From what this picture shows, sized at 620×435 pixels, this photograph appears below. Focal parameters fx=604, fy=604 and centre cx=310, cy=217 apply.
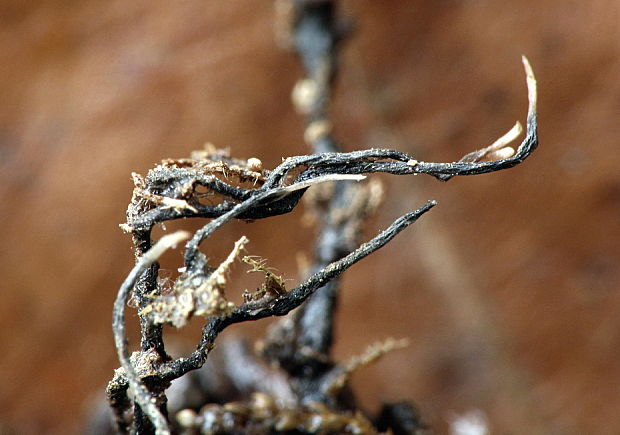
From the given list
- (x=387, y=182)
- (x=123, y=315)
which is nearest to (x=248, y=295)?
(x=123, y=315)

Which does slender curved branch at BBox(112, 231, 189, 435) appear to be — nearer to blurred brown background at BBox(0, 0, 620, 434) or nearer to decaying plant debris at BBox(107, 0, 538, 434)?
decaying plant debris at BBox(107, 0, 538, 434)

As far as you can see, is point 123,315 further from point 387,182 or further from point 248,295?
point 387,182

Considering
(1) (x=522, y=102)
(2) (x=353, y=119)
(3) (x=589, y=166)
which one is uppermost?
(2) (x=353, y=119)

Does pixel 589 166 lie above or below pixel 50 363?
below

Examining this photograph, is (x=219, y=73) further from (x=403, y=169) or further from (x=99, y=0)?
(x=403, y=169)

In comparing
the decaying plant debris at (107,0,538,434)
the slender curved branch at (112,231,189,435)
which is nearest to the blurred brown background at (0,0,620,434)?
the decaying plant debris at (107,0,538,434)

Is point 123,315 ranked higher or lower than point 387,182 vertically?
lower

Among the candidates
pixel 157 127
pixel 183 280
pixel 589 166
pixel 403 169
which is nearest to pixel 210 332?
pixel 183 280

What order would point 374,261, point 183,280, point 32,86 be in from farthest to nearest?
1. point 374,261
2. point 32,86
3. point 183,280
